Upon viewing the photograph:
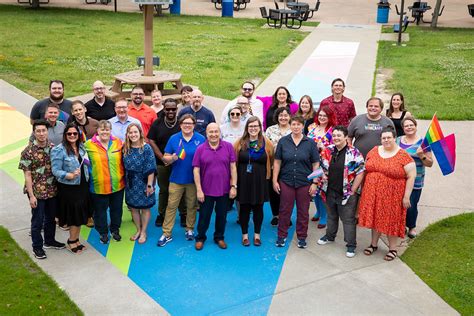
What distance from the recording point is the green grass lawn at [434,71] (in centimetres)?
1383

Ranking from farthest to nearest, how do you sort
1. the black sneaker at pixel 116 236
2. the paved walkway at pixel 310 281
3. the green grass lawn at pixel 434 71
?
the green grass lawn at pixel 434 71, the black sneaker at pixel 116 236, the paved walkway at pixel 310 281

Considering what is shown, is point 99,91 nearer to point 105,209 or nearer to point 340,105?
point 105,209

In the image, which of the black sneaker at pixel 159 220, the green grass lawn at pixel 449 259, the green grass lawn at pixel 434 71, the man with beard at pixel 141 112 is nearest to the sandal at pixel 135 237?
the black sneaker at pixel 159 220

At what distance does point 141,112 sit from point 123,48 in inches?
541

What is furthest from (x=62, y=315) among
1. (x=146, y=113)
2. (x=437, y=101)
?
(x=437, y=101)

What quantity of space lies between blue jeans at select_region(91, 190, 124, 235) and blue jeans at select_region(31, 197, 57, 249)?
496 mm

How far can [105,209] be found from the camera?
23.6ft

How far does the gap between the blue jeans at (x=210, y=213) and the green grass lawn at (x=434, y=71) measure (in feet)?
23.6

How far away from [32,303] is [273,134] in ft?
11.4

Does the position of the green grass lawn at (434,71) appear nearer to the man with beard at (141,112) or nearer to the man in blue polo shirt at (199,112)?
the man in blue polo shirt at (199,112)

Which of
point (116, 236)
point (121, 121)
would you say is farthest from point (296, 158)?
point (116, 236)

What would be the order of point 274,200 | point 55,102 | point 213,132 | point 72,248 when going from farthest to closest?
point 55,102 < point 274,200 < point 72,248 < point 213,132

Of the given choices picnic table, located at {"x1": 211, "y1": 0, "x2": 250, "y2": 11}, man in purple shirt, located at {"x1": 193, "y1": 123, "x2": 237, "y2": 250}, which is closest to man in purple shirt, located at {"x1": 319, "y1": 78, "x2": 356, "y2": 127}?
man in purple shirt, located at {"x1": 193, "y1": 123, "x2": 237, "y2": 250}

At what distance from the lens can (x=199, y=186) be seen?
702 centimetres
